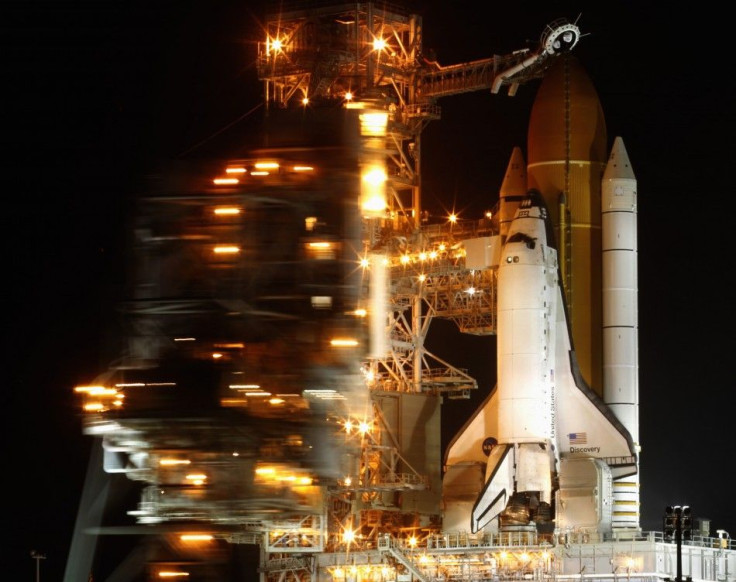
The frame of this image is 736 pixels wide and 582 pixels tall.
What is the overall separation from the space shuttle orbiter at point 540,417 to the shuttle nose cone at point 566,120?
4.09 m

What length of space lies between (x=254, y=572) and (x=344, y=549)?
16.5ft

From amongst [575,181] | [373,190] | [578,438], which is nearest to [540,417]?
[578,438]

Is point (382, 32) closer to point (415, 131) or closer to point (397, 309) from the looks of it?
point (415, 131)

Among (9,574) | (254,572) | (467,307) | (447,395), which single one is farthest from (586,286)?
(9,574)

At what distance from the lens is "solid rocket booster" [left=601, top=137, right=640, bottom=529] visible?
2694 inches

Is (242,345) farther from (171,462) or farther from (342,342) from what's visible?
(171,462)

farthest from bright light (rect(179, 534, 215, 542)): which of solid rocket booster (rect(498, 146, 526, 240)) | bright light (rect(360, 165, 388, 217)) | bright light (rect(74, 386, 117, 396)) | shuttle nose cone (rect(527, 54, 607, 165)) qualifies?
A: shuttle nose cone (rect(527, 54, 607, 165))

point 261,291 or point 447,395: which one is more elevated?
point 447,395

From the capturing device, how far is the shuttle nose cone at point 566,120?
7081 centimetres

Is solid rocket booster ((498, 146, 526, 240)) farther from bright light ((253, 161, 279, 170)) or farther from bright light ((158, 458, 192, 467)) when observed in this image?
bright light ((158, 458, 192, 467))

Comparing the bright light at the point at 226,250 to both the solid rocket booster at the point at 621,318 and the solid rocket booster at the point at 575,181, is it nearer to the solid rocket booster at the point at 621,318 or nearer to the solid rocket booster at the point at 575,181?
the solid rocket booster at the point at 621,318

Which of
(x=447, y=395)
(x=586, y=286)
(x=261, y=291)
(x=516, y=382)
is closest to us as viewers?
(x=261, y=291)

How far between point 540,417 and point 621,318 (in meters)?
5.88

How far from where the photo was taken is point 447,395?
77.6 m
